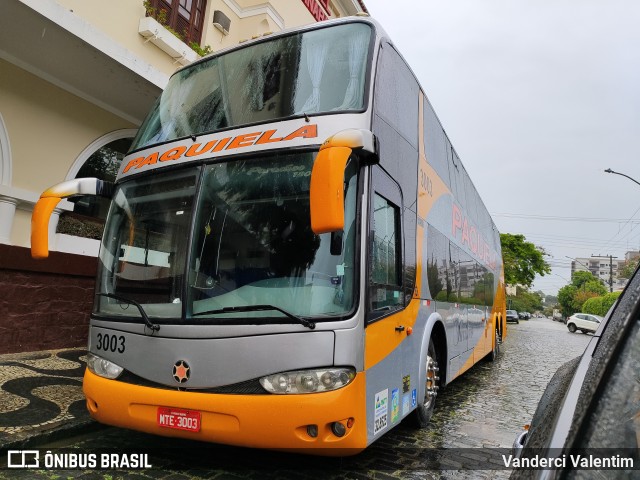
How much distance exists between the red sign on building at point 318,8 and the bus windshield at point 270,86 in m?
10.4

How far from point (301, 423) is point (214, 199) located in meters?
1.84

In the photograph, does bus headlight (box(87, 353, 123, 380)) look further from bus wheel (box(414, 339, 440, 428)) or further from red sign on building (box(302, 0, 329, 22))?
red sign on building (box(302, 0, 329, 22))

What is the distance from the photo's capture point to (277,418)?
312 centimetres

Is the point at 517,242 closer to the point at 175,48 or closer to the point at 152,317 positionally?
the point at 175,48

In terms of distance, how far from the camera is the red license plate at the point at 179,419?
3289 mm

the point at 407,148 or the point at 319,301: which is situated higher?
the point at 407,148

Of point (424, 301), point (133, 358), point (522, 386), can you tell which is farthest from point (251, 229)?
point (522, 386)

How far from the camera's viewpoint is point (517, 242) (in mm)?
38562

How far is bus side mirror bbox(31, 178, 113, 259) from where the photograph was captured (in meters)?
3.96

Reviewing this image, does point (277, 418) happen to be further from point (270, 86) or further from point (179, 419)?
point (270, 86)

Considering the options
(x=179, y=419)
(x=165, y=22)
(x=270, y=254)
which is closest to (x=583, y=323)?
(x=165, y=22)

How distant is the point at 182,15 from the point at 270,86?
24.0 feet

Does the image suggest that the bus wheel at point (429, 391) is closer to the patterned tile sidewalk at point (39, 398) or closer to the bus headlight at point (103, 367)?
the bus headlight at point (103, 367)

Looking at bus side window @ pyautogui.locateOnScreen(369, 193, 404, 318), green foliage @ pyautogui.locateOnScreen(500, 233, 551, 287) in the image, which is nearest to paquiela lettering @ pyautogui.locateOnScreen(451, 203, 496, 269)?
bus side window @ pyautogui.locateOnScreen(369, 193, 404, 318)
